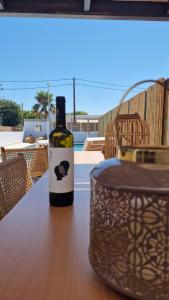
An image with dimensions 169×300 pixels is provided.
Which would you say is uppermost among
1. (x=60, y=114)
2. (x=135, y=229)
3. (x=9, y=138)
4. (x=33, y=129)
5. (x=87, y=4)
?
(x=87, y=4)

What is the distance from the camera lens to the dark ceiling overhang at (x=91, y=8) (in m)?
1.72

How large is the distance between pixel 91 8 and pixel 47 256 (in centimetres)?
174

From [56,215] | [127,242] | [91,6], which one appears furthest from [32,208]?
[91,6]

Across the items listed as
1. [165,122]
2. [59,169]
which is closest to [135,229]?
[59,169]

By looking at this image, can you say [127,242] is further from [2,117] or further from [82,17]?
[2,117]

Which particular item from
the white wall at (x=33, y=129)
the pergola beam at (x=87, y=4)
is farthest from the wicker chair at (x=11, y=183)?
the white wall at (x=33, y=129)

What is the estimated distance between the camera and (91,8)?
1.74 m

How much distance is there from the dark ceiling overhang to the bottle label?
1.41m

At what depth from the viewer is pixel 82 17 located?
1809 mm

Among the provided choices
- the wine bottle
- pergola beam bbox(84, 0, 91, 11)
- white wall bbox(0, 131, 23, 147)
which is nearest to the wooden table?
the wine bottle

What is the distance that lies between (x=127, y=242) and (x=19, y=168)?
90 centimetres

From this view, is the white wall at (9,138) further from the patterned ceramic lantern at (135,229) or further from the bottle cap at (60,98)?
the patterned ceramic lantern at (135,229)

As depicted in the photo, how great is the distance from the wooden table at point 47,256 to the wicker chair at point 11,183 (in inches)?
10.4

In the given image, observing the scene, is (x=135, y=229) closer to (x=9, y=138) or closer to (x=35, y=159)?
(x=35, y=159)
